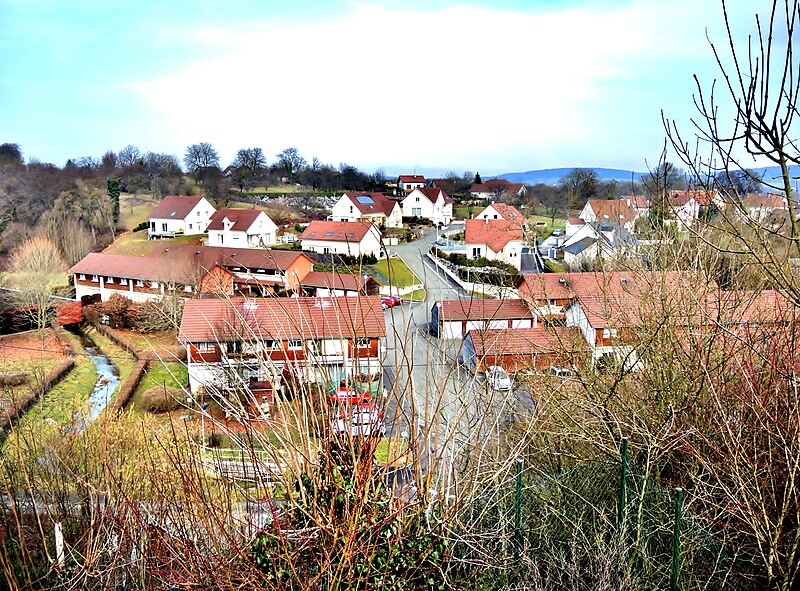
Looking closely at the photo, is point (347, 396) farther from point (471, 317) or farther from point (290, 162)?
point (290, 162)

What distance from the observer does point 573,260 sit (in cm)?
2058

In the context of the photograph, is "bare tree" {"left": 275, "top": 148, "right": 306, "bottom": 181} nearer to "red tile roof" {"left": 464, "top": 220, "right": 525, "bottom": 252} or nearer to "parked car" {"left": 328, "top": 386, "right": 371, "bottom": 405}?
"red tile roof" {"left": 464, "top": 220, "right": 525, "bottom": 252}

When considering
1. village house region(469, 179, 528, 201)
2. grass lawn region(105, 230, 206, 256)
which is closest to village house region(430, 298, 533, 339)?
grass lawn region(105, 230, 206, 256)

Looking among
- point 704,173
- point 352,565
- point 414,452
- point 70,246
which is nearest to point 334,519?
point 352,565

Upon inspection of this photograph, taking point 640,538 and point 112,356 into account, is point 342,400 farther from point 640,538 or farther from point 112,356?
point 112,356

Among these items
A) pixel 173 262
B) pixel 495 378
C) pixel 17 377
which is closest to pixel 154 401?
pixel 17 377

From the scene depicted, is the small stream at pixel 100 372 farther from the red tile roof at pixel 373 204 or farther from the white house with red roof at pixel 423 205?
the white house with red roof at pixel 423 205

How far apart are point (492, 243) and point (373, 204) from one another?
13.9 m

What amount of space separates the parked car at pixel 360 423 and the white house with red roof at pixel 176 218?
33408 millimetres

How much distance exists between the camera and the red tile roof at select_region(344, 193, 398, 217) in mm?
38141

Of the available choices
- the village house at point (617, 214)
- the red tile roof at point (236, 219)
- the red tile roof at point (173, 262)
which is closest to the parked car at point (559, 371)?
the village house at point (617, 214)

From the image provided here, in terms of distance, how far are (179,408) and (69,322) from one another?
998 centimetres

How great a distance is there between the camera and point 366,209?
125 ft

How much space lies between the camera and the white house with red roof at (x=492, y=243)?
26.6 m
